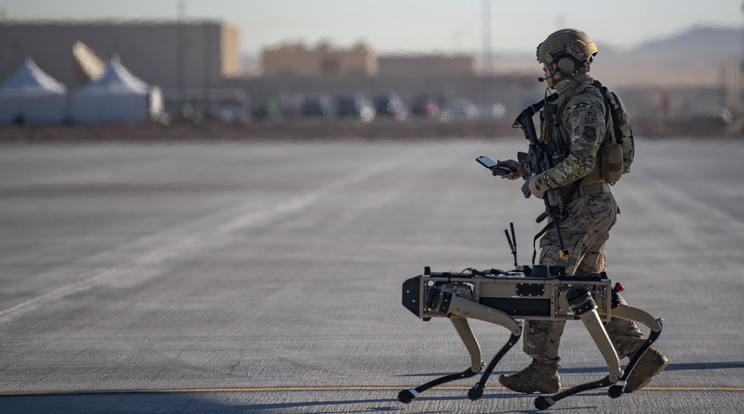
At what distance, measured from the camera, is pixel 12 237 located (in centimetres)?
1470

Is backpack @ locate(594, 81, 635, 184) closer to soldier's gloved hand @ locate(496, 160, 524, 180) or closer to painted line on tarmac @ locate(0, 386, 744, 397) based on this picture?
soldier's gloved hand @ locate(496, 160, 524, 180)

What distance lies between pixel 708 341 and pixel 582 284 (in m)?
2.53

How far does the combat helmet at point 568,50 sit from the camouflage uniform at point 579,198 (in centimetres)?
8

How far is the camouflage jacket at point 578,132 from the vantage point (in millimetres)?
5523

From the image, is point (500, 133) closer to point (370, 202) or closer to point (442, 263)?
point (370, 202)

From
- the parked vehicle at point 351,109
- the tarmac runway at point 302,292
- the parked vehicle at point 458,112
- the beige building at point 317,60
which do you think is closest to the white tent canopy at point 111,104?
the parked vehicle at point 351,109

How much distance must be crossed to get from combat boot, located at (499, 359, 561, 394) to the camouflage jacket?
967mm

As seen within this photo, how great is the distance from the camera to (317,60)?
12950 centimetres

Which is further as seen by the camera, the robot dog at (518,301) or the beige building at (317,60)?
the beige building at (317,60)

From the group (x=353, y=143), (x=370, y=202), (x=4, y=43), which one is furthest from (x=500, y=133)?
(x=4, y=43)

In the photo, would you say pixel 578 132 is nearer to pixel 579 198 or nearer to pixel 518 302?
→ pixel 579 198

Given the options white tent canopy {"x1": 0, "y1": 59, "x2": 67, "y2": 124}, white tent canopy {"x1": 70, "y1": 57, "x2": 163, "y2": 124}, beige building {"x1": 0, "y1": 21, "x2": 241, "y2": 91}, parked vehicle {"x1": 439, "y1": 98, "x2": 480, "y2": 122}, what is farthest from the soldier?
beige building {"x1": 0, "y1": 21, "x2": 241, "y2": 91}

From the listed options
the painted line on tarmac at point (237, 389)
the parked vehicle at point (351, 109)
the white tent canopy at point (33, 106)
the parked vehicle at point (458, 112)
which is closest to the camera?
the painted line on tarmac at point (237, 389)

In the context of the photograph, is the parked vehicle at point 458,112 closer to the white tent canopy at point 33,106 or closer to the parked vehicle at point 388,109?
the parked vehicle at point 388,109
